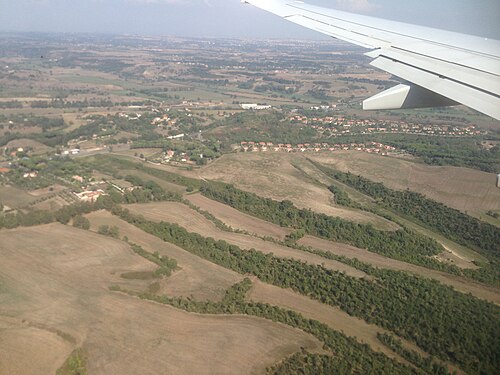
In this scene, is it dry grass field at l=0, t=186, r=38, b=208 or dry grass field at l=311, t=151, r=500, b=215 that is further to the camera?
dry grass field at l=311, t=151, r=500, b=215

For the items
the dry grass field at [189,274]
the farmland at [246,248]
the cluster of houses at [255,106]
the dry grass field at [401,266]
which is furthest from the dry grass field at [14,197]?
the cluster of houses at [255,106]

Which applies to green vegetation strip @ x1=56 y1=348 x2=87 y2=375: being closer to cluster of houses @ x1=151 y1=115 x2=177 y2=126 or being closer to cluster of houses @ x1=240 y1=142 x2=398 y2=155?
cluster of houses @ x1=240 y1=142 x2=398 y2=155

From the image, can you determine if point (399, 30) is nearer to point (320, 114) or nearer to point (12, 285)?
point (12, 285)

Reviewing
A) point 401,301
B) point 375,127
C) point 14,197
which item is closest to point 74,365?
point 401,301

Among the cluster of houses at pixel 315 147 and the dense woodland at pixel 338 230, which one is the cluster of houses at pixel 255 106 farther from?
the dense woodland at pixel 338 230

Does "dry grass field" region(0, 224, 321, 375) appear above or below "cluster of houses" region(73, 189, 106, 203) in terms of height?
below

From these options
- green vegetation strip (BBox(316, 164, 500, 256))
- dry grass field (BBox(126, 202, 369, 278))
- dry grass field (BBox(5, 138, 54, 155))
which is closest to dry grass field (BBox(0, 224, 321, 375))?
dry grass field (BBox(126, 202, 369, 278))

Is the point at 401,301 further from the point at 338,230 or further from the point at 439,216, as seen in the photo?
the point at 439,216
